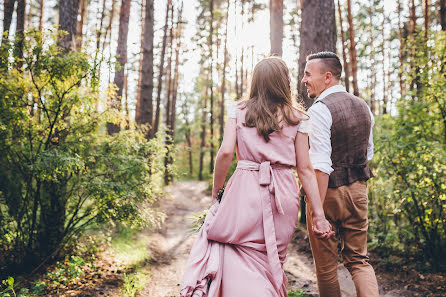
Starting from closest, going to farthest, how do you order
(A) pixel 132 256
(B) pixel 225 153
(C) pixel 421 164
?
(B) pixel 225 153, (C) pixel 421 164, (A) pixel 132 256

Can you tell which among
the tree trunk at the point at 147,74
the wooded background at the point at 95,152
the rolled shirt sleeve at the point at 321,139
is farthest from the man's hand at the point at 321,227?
the tree trunk at the point at 147,74

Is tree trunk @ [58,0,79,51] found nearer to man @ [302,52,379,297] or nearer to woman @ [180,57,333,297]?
woman @ [180,57,333,297]

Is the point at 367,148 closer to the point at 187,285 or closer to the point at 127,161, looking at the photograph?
the point at 187,285

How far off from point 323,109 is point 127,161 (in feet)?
10.2

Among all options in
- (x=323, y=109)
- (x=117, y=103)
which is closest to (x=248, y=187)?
(x=323, y=109)

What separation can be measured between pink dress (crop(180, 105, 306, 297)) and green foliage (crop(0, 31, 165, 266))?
99.1 inches

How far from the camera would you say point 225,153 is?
2400mm

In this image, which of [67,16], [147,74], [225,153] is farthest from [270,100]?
[147,74]

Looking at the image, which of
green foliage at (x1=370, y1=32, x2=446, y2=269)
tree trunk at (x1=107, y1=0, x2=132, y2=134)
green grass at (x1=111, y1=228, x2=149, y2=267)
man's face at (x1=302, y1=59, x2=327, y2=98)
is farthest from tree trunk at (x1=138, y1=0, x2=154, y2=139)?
man's face at (x1=302, y1=59, x2=327, y2=98)

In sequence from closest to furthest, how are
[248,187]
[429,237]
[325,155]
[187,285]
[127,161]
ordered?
[187,285] → [248,187] → [325,155] → [127,161] → [429,237]

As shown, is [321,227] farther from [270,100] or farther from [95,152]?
[95,152]

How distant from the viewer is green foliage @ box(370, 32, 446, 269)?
4785 millimetres

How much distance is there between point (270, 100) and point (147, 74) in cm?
829

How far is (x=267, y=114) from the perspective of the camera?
240cm
